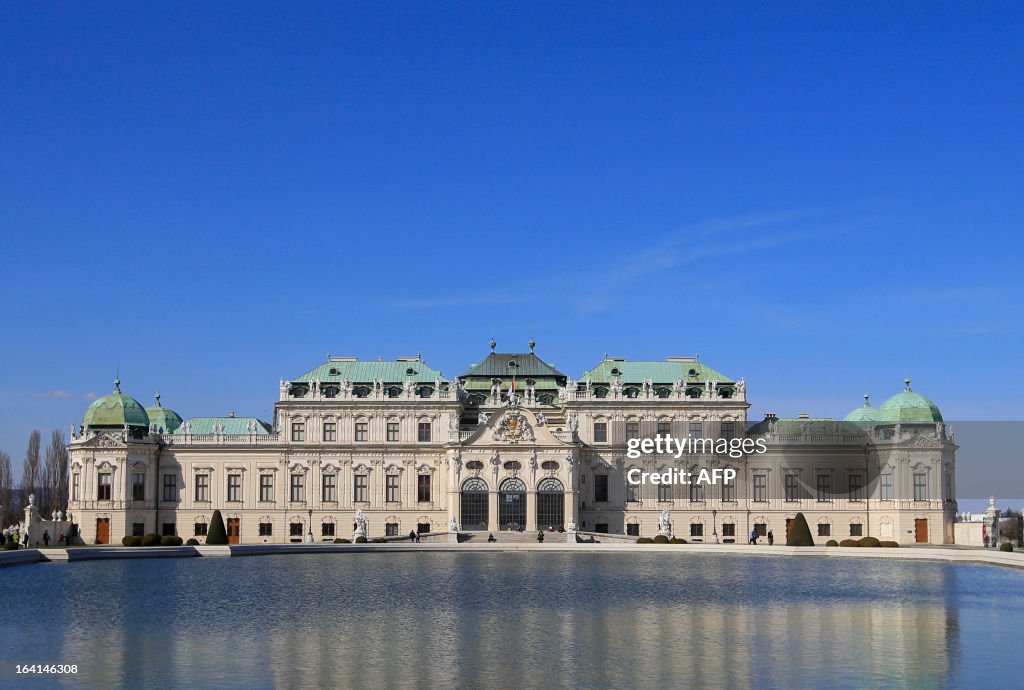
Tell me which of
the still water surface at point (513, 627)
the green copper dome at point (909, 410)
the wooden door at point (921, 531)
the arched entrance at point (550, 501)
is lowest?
the still water surface at point (513, 627)

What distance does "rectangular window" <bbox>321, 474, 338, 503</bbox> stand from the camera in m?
102

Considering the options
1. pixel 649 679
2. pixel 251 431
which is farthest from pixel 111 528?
pixel 649 679

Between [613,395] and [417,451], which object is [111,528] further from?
[613,395]

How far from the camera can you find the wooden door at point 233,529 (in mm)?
100625

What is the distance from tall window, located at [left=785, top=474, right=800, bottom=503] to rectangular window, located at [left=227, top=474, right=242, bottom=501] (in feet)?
137

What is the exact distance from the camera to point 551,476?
323 feet

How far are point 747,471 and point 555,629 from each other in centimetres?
6589

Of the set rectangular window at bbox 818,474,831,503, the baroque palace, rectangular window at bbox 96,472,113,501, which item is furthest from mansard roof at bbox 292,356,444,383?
rectangular window at bbox 818,474,831,503

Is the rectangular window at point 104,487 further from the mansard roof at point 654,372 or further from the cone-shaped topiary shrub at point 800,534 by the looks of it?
the cone-shaped topiary shrub at point 800,534

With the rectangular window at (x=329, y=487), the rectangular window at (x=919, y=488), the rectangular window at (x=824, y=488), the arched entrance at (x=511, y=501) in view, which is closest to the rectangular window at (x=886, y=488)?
the rectangular window at (x=919, y=488)

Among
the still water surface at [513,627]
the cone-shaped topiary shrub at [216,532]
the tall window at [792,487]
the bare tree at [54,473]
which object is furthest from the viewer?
the bare tree at [54,473]

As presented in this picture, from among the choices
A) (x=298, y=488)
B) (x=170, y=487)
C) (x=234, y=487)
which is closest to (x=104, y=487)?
(x=170, y=487)

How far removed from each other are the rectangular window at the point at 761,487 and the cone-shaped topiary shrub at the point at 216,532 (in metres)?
39.6

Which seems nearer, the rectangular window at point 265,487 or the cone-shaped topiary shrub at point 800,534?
the cone-shaped topiary shrub at point 800,534
